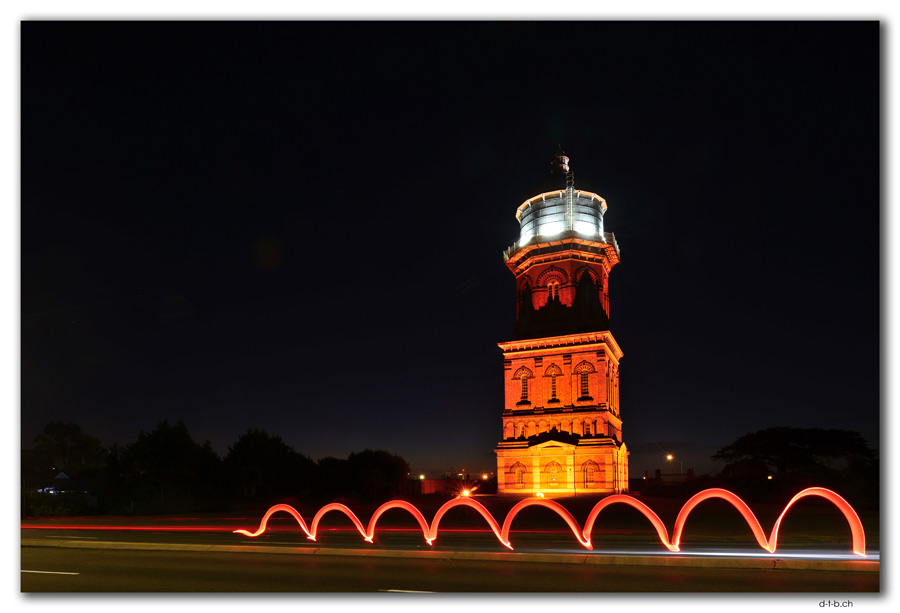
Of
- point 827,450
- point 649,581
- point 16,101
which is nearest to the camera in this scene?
point 649,581

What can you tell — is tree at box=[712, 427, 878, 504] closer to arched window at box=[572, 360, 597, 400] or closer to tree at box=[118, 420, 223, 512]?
arched window at box=[572, 360, 597, 400]

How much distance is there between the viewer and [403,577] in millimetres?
13570

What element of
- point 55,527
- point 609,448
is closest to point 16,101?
point 55,527

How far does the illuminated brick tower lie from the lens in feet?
192

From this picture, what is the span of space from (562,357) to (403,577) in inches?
1972

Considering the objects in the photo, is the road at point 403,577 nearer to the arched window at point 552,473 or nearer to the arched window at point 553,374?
the arched window at point 552,473

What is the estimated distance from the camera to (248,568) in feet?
49.0

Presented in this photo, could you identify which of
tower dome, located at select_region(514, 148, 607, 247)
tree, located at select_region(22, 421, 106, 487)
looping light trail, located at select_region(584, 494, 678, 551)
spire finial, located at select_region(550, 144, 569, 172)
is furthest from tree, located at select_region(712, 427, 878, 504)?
tree, located at select_region(22, 421, 106, 487)

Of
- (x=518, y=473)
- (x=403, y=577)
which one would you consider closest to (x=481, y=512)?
(x=403, y=577)

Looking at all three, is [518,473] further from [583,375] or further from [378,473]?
[378,473]

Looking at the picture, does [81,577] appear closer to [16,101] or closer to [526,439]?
[16,101]

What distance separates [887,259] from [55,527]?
96.3ft

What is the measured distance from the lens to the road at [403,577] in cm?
1241

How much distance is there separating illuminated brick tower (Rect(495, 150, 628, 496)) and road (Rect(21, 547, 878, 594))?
43.2 metres
